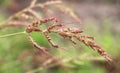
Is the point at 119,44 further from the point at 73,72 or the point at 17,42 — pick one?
the point at 17,42

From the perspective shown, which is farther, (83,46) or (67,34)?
(83,46)

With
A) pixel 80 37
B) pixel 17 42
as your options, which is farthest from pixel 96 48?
pixel 17 42

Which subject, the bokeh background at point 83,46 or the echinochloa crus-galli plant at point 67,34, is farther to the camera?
the bokeh background at point 83,46

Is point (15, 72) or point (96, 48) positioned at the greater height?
point (96, 48)

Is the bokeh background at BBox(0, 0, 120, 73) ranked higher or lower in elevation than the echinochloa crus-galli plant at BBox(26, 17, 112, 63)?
lower

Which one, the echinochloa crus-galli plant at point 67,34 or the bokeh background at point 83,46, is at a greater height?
the echinochloa crus-galli plant at point 67,34

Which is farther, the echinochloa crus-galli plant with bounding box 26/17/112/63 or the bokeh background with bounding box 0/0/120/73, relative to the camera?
the bokeh background with bounding box 0/0/120/73

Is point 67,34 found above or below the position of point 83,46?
above

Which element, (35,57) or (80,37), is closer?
(80,37)
